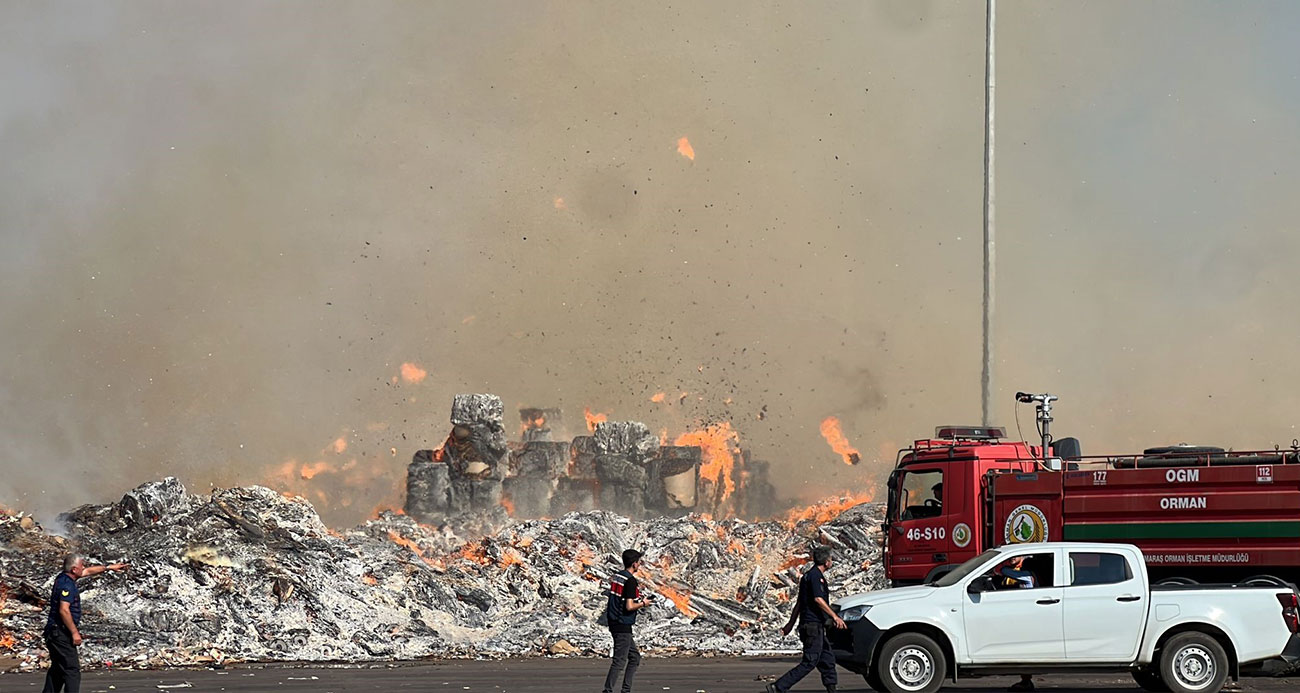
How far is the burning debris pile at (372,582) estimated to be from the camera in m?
24.0

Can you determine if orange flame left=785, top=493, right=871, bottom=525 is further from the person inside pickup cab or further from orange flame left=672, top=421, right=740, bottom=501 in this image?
the person inside pickup cab

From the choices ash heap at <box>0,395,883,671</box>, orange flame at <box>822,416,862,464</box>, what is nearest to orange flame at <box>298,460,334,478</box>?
ash heap at <box>0,395,883,671</box>

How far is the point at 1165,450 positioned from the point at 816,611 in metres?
8.50

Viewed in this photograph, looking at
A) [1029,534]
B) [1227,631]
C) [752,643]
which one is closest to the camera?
[1227,631]

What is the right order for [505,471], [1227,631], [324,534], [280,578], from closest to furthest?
[1227,631]
[280,578]
[324,534]
[505,471]

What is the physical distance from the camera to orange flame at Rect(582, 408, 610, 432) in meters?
44.5

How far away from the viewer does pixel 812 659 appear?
1450 cm

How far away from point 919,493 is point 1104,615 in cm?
604

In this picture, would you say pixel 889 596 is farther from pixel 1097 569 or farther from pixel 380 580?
pixel 380 580

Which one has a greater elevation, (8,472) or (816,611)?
(8,472)

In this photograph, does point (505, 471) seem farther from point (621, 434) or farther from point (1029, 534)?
point (1029, 534)

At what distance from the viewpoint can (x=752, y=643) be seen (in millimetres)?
24375

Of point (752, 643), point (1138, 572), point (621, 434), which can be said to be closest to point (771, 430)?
point (621, 434)

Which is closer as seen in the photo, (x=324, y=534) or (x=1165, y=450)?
(x=1165, y=450)
